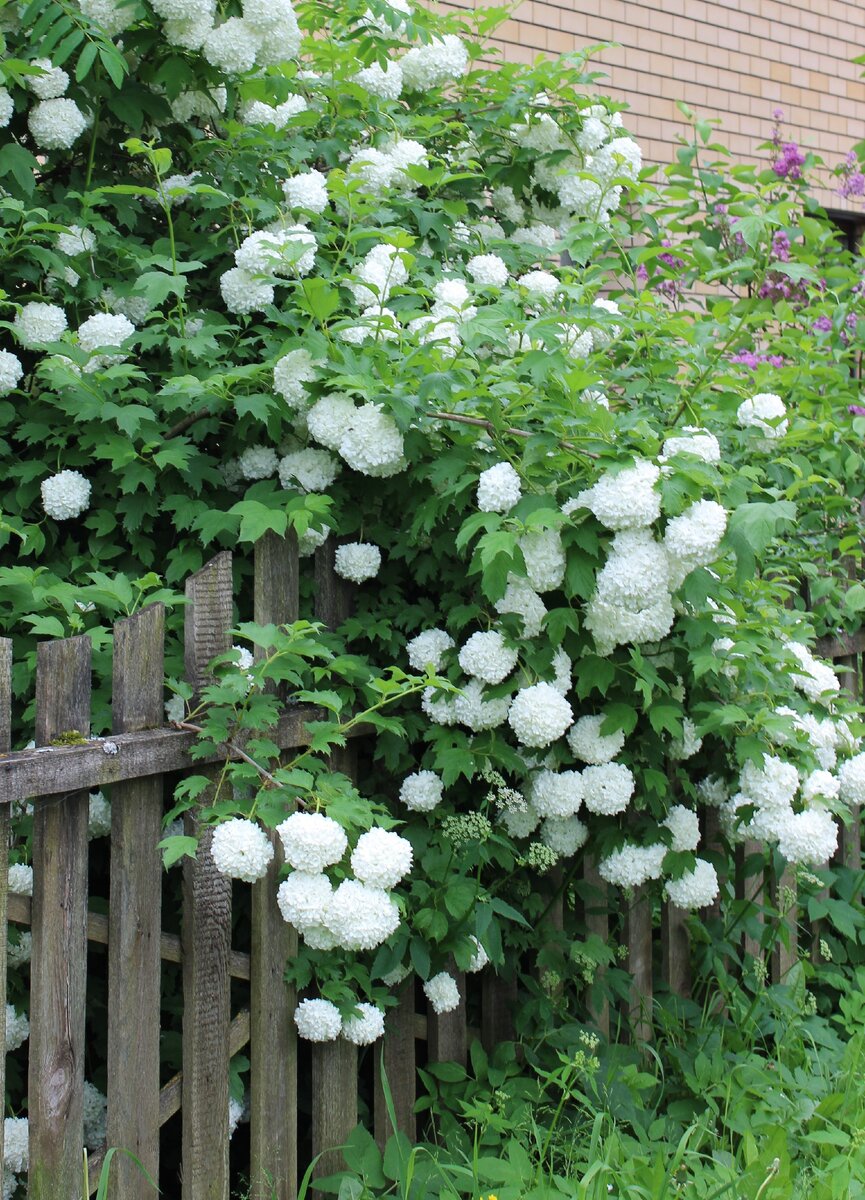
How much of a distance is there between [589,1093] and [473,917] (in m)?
0.57

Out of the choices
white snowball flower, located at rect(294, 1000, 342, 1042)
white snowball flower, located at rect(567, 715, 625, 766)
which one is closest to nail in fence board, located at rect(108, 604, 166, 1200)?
white snowball flower, located at rect(294, 1000, 342, 1042)

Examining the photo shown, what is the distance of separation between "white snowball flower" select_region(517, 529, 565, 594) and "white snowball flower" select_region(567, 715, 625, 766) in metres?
0.38

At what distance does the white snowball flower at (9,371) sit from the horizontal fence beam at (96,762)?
0.92 m

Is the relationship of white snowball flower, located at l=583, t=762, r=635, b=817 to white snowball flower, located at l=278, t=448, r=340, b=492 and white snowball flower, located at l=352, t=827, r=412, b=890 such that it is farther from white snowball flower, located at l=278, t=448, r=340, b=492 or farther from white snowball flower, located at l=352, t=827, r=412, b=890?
white snowball flower, located at l=278, t=448, r=340, b=492

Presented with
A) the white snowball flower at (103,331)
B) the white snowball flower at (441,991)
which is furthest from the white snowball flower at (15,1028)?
the white snowball flower at (103,331)

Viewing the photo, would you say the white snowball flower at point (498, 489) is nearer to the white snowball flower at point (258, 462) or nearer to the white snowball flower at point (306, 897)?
the white snowball flower at point (258, 462)

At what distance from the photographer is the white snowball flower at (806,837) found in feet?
9.48

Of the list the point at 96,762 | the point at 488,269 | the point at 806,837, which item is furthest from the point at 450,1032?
the point at 488,269

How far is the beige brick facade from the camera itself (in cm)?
667

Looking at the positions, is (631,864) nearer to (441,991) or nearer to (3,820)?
(441,991)

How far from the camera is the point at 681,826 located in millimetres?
3014

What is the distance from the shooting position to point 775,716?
2814mm

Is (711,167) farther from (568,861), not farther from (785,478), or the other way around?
(568,861)

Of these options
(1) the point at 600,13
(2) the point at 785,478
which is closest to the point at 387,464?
(2) the point at 785,478
